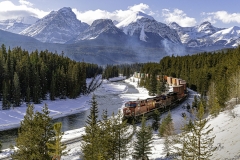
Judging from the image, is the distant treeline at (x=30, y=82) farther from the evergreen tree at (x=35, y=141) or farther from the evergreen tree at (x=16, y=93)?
the evergreen tree at (x=35, y=141)

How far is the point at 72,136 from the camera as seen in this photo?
5481cm

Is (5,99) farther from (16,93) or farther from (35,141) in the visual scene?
(35,141)

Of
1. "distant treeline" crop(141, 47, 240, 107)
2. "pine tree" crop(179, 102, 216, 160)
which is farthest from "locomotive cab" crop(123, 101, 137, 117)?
"pine tree" crop(179, 102, 216, 160)

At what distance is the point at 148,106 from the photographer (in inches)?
2714

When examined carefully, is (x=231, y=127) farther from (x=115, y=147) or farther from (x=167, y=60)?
(x=167, y=60)

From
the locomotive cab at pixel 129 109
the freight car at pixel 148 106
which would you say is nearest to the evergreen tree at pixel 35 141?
the freight car at pixel 148 106

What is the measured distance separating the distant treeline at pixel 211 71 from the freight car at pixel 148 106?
484 inches

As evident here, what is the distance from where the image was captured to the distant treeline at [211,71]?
2422 inches

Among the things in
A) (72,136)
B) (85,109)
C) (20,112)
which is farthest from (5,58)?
(72,136)

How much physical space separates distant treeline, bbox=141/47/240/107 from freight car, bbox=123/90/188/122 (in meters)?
12.3

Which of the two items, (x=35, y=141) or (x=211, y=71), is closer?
(x=35, y=141)

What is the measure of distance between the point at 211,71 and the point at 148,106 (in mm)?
59975

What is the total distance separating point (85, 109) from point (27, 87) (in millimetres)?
25884

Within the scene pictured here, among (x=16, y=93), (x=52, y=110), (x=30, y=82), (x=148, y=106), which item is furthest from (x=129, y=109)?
(x=30, y=82)
